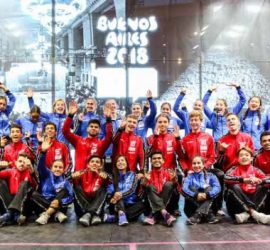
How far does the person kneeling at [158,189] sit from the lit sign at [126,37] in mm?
4031

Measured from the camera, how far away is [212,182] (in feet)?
16.2

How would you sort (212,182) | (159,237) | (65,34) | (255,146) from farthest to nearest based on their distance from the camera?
(65,34) → (255,146) → (212,182) → (159,237)

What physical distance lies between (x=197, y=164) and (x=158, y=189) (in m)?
0.60

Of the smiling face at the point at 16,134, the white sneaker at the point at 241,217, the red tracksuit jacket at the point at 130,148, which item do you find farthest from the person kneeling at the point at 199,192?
the smiling face at the point at 16,134

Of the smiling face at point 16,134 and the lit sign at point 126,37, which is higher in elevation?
the lit sign at point 126,37

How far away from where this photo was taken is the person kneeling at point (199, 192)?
15.6 feet

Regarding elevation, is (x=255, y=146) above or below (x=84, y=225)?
above

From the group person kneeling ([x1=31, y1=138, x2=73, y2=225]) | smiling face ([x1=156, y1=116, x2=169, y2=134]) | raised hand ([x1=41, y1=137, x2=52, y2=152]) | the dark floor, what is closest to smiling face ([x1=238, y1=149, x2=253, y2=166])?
the dark floor

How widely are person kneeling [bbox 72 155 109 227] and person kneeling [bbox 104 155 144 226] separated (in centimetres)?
13

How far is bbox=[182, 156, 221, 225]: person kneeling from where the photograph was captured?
4.75 meters

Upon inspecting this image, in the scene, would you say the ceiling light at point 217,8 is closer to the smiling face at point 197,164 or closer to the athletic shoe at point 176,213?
the smiling face at point 197,164

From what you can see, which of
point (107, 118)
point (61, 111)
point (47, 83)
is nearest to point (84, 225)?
point (107, 118)

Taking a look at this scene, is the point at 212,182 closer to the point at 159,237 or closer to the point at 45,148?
the point at 159,237

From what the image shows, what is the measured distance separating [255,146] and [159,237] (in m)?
2.53
